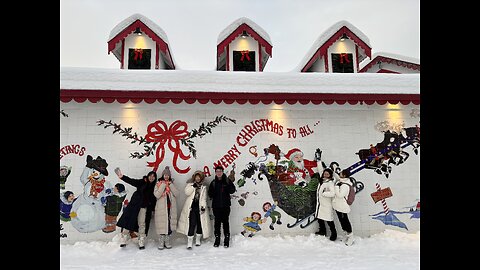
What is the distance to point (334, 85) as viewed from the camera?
6531mm

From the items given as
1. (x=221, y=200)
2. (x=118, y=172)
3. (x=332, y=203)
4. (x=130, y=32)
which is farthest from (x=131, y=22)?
(x=332, y=203)

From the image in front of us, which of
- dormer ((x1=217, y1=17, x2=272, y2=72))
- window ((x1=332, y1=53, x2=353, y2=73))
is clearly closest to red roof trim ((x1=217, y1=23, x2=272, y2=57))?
dormer ((x1=217, y1=17, x2=272, y2=72))

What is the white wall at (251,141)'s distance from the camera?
6465mm

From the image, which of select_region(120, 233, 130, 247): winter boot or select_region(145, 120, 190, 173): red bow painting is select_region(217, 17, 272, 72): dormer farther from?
select_region(120, 233, 130, 247): winter boot

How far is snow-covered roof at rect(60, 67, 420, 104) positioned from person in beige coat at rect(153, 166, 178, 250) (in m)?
1.76

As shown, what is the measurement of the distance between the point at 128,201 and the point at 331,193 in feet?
13.8

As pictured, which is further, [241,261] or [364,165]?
[364,165]

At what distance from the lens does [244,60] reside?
886 cm

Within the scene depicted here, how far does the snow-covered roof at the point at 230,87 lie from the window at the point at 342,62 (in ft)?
8.25

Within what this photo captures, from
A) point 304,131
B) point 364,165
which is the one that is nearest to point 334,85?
point 304,131

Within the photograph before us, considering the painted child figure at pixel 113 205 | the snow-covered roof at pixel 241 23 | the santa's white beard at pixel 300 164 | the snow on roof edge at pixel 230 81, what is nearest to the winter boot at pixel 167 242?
the painted child figure at pixel 113 205

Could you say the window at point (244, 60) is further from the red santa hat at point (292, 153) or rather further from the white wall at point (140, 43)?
the red santa hat at point (292, 153)
